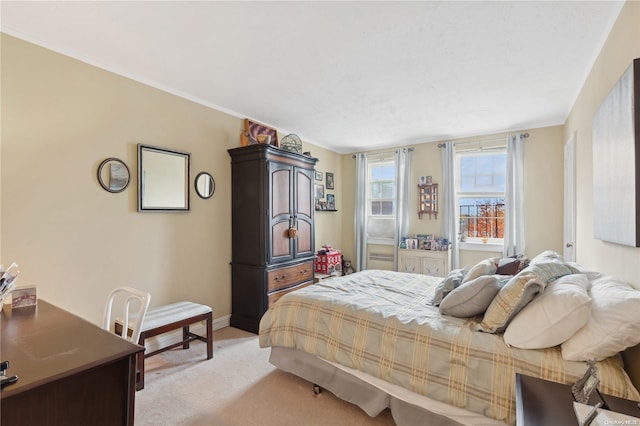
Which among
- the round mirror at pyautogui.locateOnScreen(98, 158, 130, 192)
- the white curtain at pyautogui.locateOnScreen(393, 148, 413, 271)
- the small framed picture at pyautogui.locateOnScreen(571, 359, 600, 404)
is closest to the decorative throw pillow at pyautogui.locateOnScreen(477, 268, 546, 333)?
the small framed picture at pyautogui.locateOnScreen(571, 359, 600, 404)

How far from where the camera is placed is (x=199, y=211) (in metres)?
3.26

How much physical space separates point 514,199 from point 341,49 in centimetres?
337

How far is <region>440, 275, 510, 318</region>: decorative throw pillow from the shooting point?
1.81 meters

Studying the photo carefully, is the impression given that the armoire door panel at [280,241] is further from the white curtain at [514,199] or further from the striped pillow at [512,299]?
the white curtain at [514,199]

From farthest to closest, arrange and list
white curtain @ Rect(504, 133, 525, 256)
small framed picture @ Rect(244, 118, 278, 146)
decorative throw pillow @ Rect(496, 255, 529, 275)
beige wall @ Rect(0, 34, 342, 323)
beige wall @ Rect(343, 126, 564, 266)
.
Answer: white curtain @ Rect(504, 133, 525, 256), beige wall @ Rect(343, 126, 564, 266), small framed picture @ Rect(244, 118, 278, 146), decorative throw pillow @ Rect(496, 255, 529, 275), beige wall @ Rect(0, 34, 342, 323)

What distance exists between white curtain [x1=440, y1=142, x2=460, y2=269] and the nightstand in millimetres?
3509

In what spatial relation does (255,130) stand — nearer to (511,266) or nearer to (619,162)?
(511,266)

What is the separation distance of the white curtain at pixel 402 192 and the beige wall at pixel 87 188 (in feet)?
10.2

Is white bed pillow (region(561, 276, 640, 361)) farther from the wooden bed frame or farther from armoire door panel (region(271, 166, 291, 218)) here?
armoire door panel (region(271, 166, 291, 218))

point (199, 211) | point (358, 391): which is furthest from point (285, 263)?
point (358, 391)

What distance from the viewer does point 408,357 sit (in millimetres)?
1673

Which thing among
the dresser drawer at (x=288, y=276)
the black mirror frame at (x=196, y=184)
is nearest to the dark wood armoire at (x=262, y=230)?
the dresser drawer at (x=288, y=276)

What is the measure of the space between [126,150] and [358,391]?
2719 mm

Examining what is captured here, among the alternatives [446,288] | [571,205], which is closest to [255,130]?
[446,288]
